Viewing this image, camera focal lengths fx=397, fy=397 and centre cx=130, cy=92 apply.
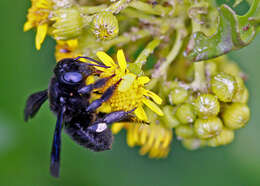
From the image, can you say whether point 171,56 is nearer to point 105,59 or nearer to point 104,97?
point 105,59

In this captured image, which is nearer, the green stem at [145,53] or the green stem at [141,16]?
the green stem at [145,53]

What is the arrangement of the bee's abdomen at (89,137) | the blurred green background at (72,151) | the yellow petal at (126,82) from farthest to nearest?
1. the blurred green background at (72,151)
2. the bee's abdomen at (89,137)
3. the yellow petal at (126,82)

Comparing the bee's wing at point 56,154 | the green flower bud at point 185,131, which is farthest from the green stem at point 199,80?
the bee's wing at point 56,154

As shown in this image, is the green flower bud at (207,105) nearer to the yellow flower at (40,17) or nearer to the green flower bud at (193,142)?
the green flower bud at (193,142)

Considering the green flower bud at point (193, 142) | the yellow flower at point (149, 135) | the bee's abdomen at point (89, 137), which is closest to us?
the bee's abdomen at point (89, 137)

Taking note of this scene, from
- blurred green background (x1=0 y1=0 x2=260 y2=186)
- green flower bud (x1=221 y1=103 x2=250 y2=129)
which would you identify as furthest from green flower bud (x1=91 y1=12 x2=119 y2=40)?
blurred green background (x1=0 y1=0 x2=260 y2=186)

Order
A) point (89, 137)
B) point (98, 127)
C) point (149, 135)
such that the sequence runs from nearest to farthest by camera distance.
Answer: point (98, 127) → point (89, 137) → point (149, 135)

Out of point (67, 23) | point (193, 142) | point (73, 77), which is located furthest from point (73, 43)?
point (193, 142)
